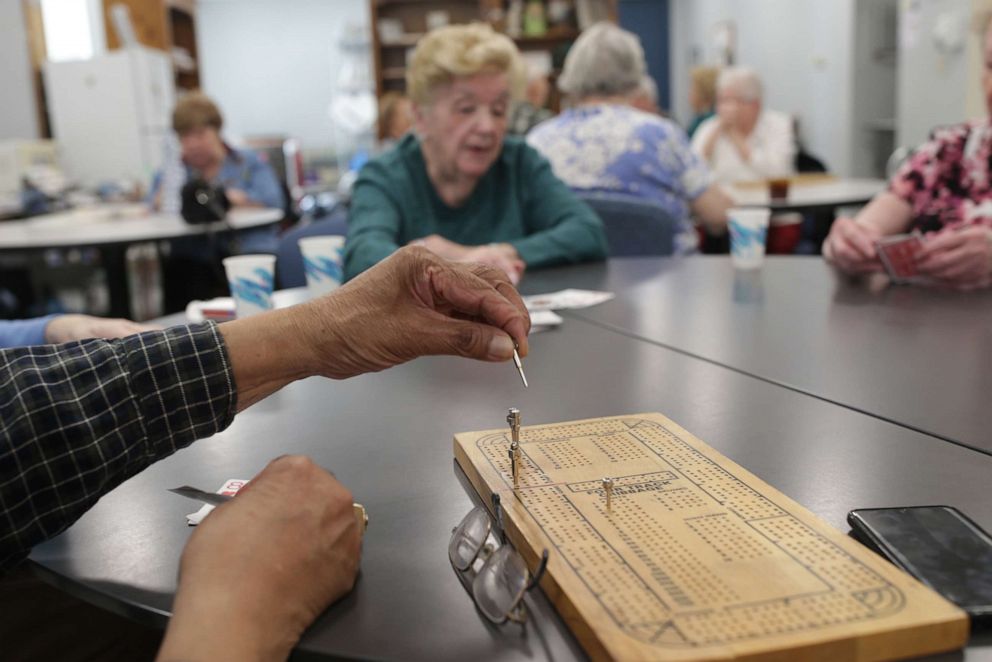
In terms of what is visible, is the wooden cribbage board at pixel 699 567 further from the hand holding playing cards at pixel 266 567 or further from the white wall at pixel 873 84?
the white wall at pixel 873 84

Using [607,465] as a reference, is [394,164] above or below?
above

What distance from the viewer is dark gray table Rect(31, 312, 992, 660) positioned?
23.5 inches

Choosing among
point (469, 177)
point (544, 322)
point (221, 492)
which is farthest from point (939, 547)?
point (469, 177)

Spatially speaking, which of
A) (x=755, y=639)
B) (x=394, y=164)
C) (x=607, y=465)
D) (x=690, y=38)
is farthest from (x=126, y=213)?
(x=690, y=38)

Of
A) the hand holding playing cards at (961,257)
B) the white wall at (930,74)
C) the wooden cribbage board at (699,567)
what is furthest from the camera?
the white wall at (930,74)

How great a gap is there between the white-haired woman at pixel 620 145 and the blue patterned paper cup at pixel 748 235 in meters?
0.84

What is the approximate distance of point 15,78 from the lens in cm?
652

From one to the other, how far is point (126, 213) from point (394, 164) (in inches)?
99.7

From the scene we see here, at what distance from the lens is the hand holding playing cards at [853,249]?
1.78m

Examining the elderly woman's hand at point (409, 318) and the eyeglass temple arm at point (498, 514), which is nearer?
the eyeglass temple arm at point (498, 514)

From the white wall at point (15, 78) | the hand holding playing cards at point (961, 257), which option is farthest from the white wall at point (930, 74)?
the white wall at point (15, 78)

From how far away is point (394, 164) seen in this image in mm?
2229

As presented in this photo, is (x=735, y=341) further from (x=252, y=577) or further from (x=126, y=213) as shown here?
(x=126, y=213)

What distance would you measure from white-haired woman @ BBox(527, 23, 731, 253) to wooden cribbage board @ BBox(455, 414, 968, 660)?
2.11 metres
